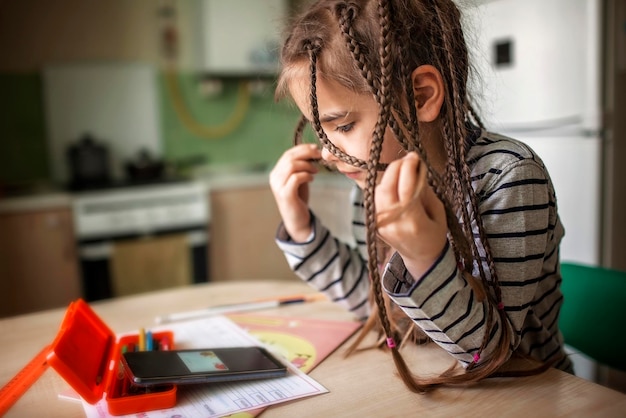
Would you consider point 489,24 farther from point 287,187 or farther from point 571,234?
point 287,187

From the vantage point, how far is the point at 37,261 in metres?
2.62

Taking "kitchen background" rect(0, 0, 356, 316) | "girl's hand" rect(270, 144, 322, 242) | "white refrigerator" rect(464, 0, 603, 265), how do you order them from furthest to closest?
"kitchen background" rect(0, 0, 356, 316)
"white refrigerator" rect(464, 0, 603, 265)
"girl's hand" rect(270, 144, 322, 242)

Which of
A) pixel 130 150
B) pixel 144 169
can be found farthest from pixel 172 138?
pixel 144 169

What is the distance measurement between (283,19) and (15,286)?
7.25ft

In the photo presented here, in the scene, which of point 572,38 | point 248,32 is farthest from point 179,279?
point 572,38

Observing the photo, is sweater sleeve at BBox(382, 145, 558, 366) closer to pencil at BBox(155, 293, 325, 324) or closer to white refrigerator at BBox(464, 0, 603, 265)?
pencil at BBox(155, 293, 325, 324)

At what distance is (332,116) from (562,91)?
177 cm

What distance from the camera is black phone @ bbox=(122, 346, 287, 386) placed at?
2.26ft

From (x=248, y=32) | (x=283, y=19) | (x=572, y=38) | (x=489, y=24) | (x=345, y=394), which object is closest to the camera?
(x=345, y=394)

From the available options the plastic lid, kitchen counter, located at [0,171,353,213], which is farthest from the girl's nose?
kitchen counter, located at [0,171,353,213]

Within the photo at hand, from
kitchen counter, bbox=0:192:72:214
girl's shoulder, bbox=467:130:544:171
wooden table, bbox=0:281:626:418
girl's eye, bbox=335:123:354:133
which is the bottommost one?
wooden table, bbox=0:281:626:418

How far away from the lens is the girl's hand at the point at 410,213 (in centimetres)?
58

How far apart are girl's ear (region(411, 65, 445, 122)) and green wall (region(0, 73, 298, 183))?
192 cm

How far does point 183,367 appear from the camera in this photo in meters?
0.73
